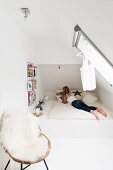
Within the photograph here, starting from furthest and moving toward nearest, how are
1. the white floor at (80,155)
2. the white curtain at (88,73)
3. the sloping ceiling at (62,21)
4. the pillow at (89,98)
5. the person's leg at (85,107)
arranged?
the pillow at (89,98) → the person's leg at (85,107) → the white curtain at (88,73) → the white floor at (80,155) → the sloping ceiling at (62,21)

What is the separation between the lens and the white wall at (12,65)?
2.19 m

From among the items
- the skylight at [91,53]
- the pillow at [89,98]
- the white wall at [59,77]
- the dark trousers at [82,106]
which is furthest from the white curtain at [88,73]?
the pillow at [89,98]

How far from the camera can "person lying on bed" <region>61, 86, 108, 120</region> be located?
3.52 m

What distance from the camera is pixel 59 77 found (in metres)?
4.64

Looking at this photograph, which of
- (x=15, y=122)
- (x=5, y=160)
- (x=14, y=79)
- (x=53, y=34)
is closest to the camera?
(x=15, y=122)

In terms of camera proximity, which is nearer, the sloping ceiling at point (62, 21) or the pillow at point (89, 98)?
the sloping ceiling at point (62, 21)

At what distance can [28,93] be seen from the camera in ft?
10.8

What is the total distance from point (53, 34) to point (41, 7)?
1.24 metres

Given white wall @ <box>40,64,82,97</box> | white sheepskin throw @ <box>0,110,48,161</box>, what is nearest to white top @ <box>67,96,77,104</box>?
white wall @ <box>40,64,82,97</box>

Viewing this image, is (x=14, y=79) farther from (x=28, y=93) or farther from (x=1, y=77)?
(x=28, y=93)

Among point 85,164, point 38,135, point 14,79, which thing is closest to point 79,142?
point 85,164

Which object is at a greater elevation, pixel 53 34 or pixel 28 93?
pixel 53 34

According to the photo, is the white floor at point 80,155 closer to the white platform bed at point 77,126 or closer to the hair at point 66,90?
the white platform bed at point 77,126

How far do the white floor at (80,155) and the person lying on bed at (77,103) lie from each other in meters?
0.49
